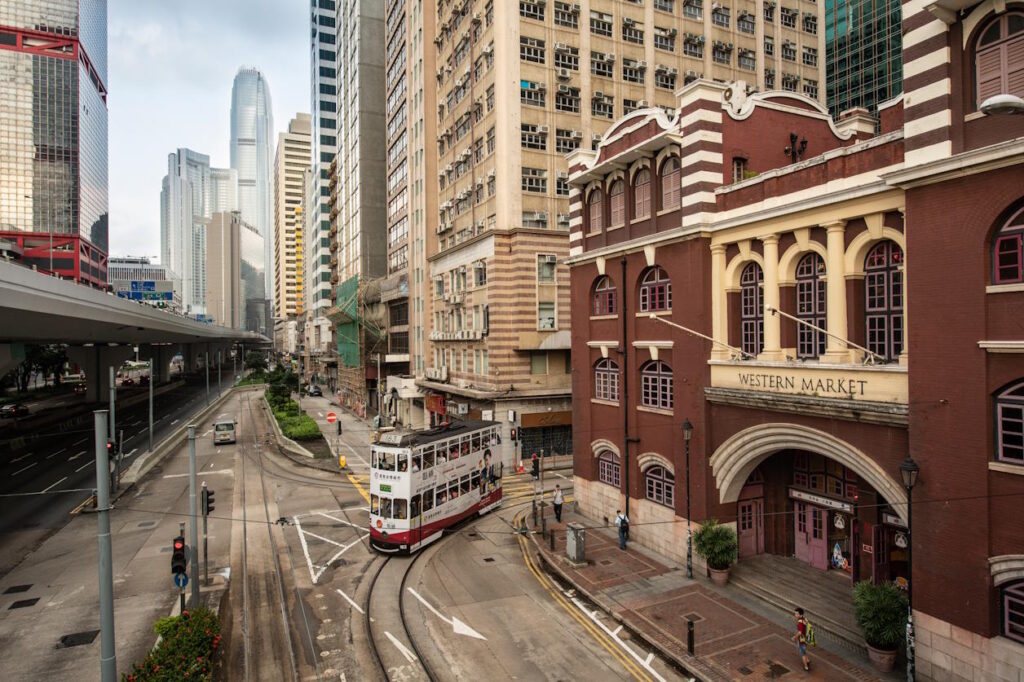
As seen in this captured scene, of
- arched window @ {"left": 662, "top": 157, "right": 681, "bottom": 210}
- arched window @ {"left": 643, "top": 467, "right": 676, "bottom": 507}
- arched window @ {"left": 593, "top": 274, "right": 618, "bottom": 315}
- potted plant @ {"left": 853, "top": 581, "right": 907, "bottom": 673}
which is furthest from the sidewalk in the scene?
arched window @ {"left": 662, "top": 157, "right": 681, "bottom": 210}

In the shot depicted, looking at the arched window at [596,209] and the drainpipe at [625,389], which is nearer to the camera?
the drainpipe at [625,389]

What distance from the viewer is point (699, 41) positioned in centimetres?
4488

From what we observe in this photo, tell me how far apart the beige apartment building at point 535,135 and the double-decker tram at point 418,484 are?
13.2m

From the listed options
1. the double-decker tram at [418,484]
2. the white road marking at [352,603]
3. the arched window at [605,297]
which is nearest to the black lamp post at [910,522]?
the arched window at [605,297]

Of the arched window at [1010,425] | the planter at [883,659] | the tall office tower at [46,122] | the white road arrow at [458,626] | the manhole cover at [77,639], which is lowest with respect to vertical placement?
the white road arrow at [458,626]

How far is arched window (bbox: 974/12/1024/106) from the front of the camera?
42.6 feet

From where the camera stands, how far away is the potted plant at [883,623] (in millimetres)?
14828

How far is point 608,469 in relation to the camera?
27.8 metres

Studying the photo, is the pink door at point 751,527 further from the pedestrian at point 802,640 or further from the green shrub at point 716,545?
the pedestrian at point 802,640

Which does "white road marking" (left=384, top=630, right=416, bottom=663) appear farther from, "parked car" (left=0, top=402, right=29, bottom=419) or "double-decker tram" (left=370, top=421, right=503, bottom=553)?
"parked car" (left=0, top=402, right=29, bottom=419)

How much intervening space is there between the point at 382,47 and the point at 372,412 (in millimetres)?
49944

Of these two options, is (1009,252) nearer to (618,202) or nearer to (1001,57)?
(1001,57)

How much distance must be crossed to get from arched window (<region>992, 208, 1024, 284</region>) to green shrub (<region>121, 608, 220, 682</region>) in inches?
801

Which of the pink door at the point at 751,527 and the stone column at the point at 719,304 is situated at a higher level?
the stone column at the point at 719,304
